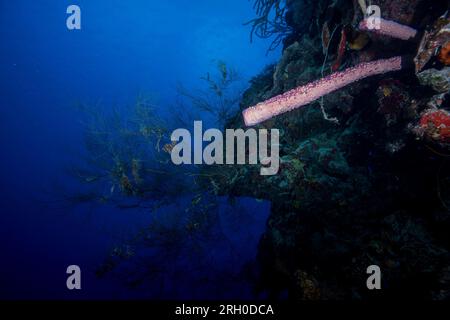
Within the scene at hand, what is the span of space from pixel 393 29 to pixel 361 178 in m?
1.87

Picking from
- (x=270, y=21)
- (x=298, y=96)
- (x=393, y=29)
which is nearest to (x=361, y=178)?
(x=298, y=96)

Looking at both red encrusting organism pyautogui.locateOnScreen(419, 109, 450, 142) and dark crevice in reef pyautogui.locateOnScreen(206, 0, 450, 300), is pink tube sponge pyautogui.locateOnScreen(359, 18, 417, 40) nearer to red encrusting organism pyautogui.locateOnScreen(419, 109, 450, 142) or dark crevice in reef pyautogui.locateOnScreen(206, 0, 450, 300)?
dark crevice in reef pyautogui.locateOnScreen(206, 0, 450, 300)

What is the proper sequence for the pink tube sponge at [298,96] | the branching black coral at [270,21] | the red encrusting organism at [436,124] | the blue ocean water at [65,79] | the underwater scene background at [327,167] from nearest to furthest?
the red encrusting organism at [436,124]
the pink tube sponge at [298,96]
the underwater scene background at [327,167]
the branching black coral at [270,21]
the blue ocean water at [65,79]

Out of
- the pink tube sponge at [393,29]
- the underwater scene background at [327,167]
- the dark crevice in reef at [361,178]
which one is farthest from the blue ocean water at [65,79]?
the pink tube sponge at [393,29]

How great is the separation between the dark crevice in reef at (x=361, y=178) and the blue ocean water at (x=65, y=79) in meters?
35.5

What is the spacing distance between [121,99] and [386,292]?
56590mm

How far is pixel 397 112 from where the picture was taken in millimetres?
3164

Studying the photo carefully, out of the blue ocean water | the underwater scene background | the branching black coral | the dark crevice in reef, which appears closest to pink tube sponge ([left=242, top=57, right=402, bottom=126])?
the underwater scene background

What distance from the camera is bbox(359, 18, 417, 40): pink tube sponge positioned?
9.47 feet

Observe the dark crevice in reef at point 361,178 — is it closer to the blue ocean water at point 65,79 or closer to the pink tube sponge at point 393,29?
the pink tube sponge at point 393,29

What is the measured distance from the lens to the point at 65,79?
171ft

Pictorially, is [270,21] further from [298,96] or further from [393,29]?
[298,96]

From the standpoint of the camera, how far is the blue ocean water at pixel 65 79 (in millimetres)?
41906
